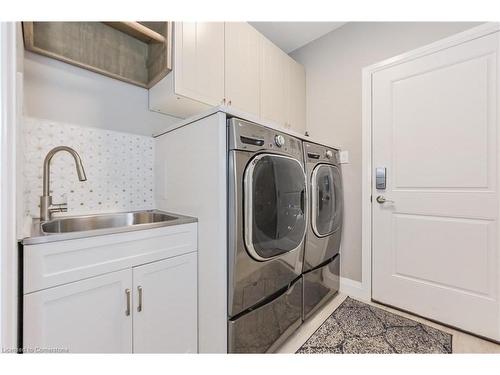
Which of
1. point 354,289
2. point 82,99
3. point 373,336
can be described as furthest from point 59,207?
point 354,289

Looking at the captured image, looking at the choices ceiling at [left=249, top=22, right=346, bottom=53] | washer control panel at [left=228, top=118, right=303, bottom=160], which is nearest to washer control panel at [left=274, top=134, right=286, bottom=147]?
washer control panel at [left=228, top=118, right=303, bottom=160]

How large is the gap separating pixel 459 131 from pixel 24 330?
2514 millimetres

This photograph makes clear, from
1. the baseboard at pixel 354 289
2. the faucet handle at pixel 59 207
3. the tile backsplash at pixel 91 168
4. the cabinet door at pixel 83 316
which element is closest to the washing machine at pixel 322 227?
the baseboard at pixel 354 289

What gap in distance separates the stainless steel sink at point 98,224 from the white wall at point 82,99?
610 millimetres

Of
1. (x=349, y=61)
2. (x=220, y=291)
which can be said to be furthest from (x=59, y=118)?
(x=349, y=61)

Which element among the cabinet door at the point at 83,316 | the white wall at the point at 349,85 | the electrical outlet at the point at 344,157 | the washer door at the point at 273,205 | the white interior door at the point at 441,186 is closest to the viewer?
the cabinet door at the point at 83,316

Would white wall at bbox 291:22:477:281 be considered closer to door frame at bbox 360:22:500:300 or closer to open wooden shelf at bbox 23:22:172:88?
door frame at bbox 360:22:500:300

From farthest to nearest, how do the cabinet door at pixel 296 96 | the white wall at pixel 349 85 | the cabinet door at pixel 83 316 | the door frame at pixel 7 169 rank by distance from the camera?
1. the cabinet door at pixel 296 96
2. the white wall at pixel 349 85
3. the cabinet door at pixel 83 316
4. the door frame at pixel 7 169

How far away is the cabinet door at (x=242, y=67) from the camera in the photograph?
5.63 feet

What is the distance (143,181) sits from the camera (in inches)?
67.0

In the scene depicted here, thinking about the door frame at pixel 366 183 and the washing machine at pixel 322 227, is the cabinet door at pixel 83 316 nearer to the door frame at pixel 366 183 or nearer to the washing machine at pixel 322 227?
the washing machine at pixel 322 227

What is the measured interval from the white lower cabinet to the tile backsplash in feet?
1.92

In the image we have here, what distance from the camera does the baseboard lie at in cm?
200
